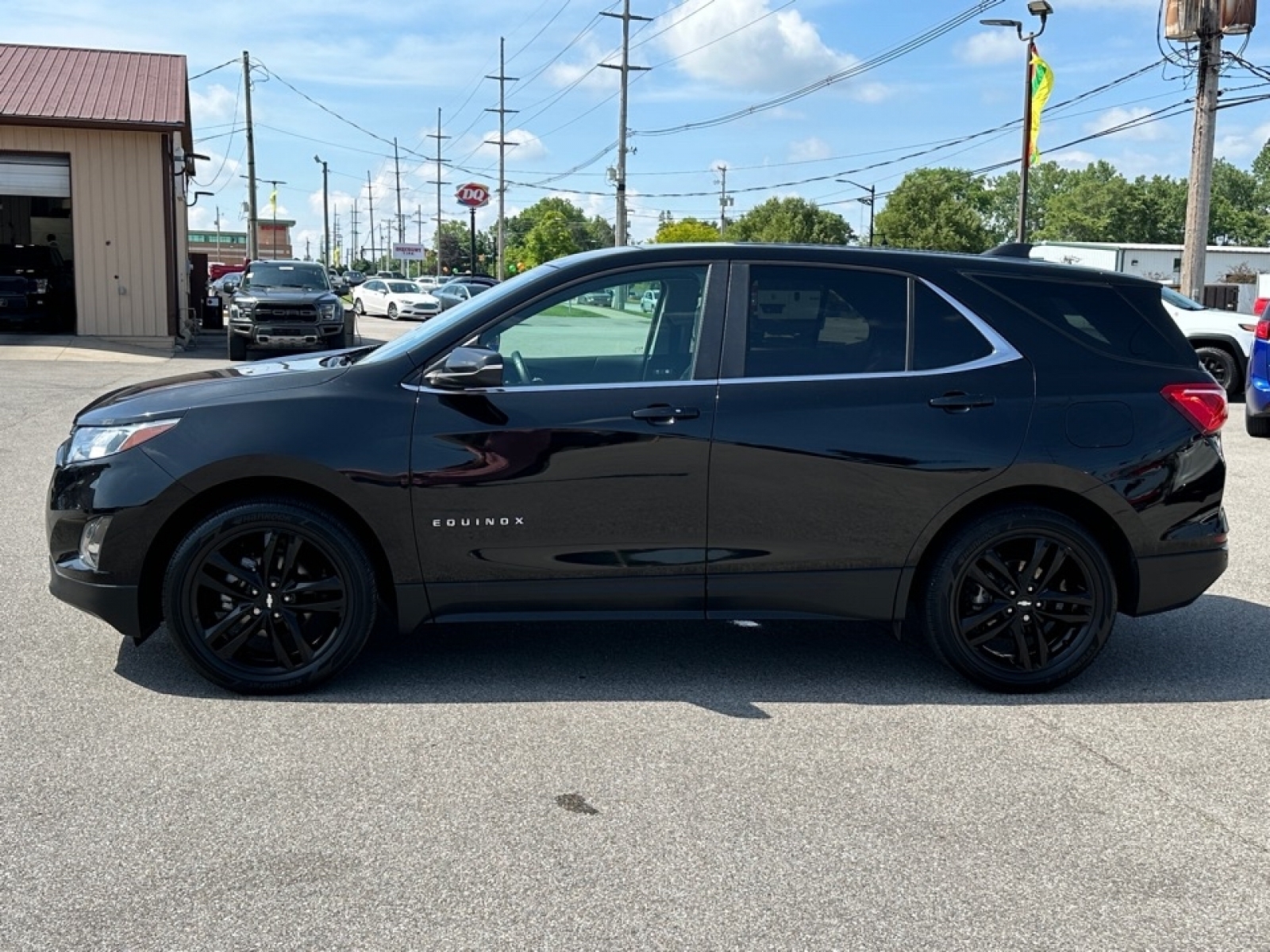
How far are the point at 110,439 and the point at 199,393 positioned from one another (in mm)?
364

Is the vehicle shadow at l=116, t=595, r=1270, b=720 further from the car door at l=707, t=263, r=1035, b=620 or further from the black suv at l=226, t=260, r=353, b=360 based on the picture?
the black suv at l=226, t=260, r=353, b=360

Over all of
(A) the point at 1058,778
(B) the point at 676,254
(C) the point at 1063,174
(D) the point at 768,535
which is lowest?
(A) the point at 1058,778

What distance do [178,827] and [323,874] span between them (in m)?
0.55

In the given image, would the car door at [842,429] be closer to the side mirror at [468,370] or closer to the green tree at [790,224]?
the side mirror at [468,370]

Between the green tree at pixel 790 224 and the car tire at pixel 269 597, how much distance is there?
4539 inches

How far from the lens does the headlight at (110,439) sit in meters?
4.65

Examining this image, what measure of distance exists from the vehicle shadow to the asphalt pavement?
0.07 ft

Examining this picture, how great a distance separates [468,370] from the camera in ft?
15.1

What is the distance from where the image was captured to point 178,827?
3627 mm

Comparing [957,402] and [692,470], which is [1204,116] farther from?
[692,470]

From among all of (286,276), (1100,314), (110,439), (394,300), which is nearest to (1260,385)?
(1100,314)

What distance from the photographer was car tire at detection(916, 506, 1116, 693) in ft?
16.1

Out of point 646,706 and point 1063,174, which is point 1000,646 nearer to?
point 646,706

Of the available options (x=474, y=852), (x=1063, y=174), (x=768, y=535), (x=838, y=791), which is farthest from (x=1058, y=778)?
(x=1063, y=174)
